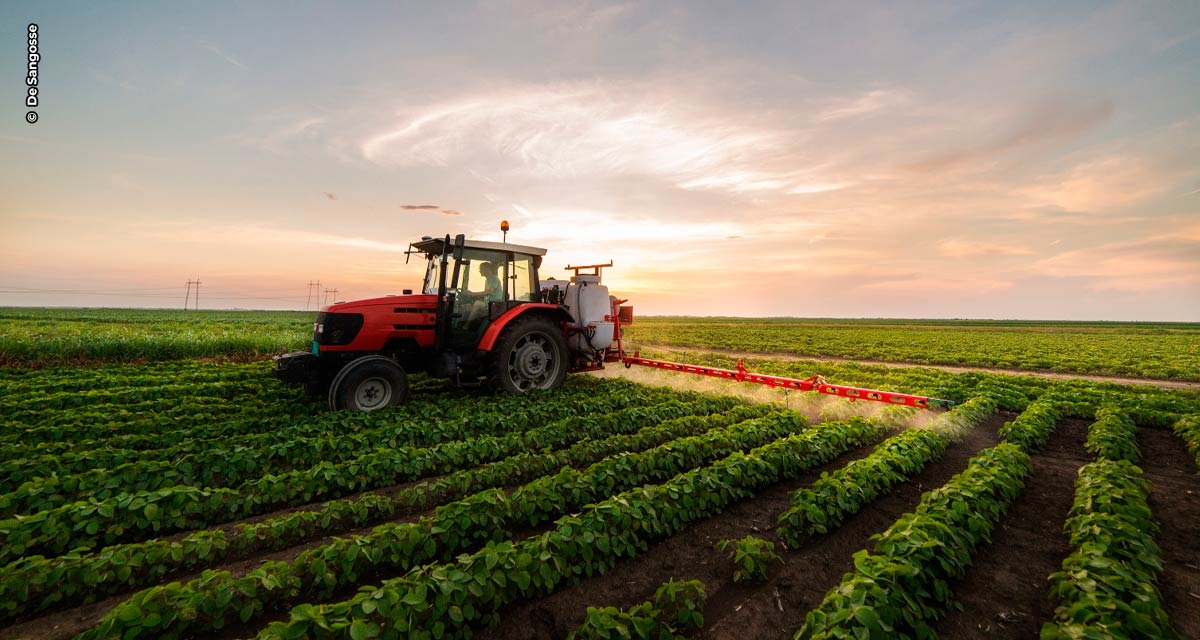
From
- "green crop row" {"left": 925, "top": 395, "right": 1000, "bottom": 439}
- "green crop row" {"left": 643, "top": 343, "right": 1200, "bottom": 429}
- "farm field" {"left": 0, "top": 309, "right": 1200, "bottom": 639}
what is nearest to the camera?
"farm field" {"left": 0, "top": 309, "right": 1200, "bottom": 639}

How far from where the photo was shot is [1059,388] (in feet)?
43.1

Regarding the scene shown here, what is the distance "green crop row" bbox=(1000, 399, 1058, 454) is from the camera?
7934mm

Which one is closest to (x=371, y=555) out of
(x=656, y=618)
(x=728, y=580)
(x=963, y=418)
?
(x=656, y=618)

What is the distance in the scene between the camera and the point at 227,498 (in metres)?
5.02

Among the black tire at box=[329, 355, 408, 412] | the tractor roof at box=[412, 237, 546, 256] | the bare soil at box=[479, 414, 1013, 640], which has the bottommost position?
the bare soil at box=[479, 414, 1013, 640]

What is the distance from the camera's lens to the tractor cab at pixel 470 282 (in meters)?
8.98

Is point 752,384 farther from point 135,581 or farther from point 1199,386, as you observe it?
point 1199,386

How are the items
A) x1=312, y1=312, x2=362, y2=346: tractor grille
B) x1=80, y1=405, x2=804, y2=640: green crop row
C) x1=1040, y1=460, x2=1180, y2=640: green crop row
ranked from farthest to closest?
x1=312, y1=312, x2=362, y2=346: tractor grille → x1=80, y1=405, x2=804, y2=640: green crop row → x1=1040, y1=460, x2=1180, y2=640: green crop row

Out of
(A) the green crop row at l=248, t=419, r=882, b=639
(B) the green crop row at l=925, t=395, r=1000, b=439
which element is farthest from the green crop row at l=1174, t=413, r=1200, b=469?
(A) the green crop row at l=248, t=419, r=882, b=639

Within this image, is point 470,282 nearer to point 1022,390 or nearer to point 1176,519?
point 1176,519

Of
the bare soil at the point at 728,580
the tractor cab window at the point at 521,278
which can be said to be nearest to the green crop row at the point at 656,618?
the bare soil at the point at 728,580

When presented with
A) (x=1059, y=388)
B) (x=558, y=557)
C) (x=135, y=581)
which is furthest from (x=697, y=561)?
(x=1059, y=388)

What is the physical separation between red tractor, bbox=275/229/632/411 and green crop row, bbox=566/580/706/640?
6365 millimetres

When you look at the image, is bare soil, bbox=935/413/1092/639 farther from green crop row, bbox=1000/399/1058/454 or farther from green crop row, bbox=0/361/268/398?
green crop row, bbox=0/361/268/398
